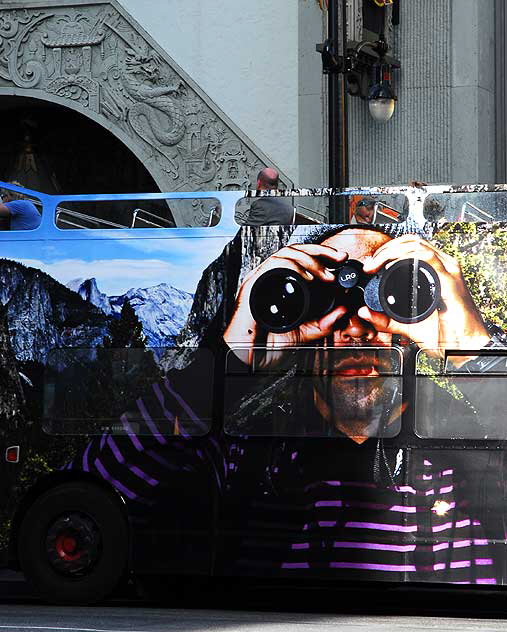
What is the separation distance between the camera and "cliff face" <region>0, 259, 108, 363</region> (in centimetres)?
1284

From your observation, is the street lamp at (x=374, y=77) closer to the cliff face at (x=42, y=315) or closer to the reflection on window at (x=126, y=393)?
the cliff face at (x=42, y=315)

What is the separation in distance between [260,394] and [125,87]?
9.37 metres

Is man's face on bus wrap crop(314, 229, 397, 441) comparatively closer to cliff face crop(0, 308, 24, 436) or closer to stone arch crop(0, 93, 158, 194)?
cliff face crop(0, 308, 24, 436)

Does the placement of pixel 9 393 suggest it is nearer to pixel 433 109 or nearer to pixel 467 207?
pixel 467 207

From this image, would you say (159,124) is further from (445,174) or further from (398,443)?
(398,443)

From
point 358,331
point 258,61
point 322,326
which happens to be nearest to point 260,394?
point 322,326

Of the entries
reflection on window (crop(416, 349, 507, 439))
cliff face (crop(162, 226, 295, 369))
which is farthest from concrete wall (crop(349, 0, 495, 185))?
reflection on window (crop(416, 349, 507, 439))

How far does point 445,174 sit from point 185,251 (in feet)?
24.9

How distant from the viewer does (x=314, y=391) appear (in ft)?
40.0

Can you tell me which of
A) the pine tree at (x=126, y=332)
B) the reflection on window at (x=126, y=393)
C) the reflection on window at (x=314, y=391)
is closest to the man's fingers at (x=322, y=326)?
the reflection on window at (x=314, y=391)

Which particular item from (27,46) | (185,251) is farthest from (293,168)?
(185,251)

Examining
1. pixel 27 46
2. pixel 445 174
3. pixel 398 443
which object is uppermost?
pixel 27 46

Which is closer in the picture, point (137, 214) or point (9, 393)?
point (9, 393)

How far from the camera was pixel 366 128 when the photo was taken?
65.4 ft
